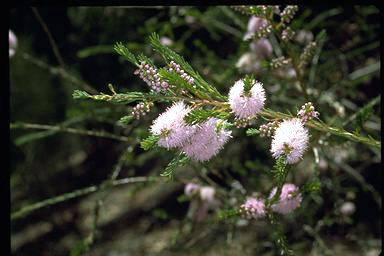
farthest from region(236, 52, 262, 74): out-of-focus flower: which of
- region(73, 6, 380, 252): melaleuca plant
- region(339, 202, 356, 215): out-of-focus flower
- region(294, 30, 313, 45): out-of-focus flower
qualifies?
region(73, 6, 380, 252): melaleuca plant

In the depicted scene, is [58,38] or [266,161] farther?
[58,38]

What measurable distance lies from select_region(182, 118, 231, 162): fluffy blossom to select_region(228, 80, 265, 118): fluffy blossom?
6cm

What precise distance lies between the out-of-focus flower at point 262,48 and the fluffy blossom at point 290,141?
1.17m

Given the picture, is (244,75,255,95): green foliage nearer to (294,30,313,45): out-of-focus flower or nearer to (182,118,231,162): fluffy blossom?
(182,118,231,162): fluffy blossom

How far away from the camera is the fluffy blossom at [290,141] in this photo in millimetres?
952

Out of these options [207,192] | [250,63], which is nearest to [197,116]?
[207,192]

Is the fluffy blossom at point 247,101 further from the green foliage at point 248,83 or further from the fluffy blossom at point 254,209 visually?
the fluffy blossom at point 254,209

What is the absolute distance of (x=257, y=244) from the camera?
271 centimetres

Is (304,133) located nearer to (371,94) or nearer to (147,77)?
(147,77)

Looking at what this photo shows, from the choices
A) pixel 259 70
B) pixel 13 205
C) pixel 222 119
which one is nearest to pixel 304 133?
pixel 222 119

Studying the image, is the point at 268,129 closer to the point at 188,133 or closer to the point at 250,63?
the point at 188,133

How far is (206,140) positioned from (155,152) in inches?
56.2

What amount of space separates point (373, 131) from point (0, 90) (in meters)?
1.97

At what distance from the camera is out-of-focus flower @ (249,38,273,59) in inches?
82.1
